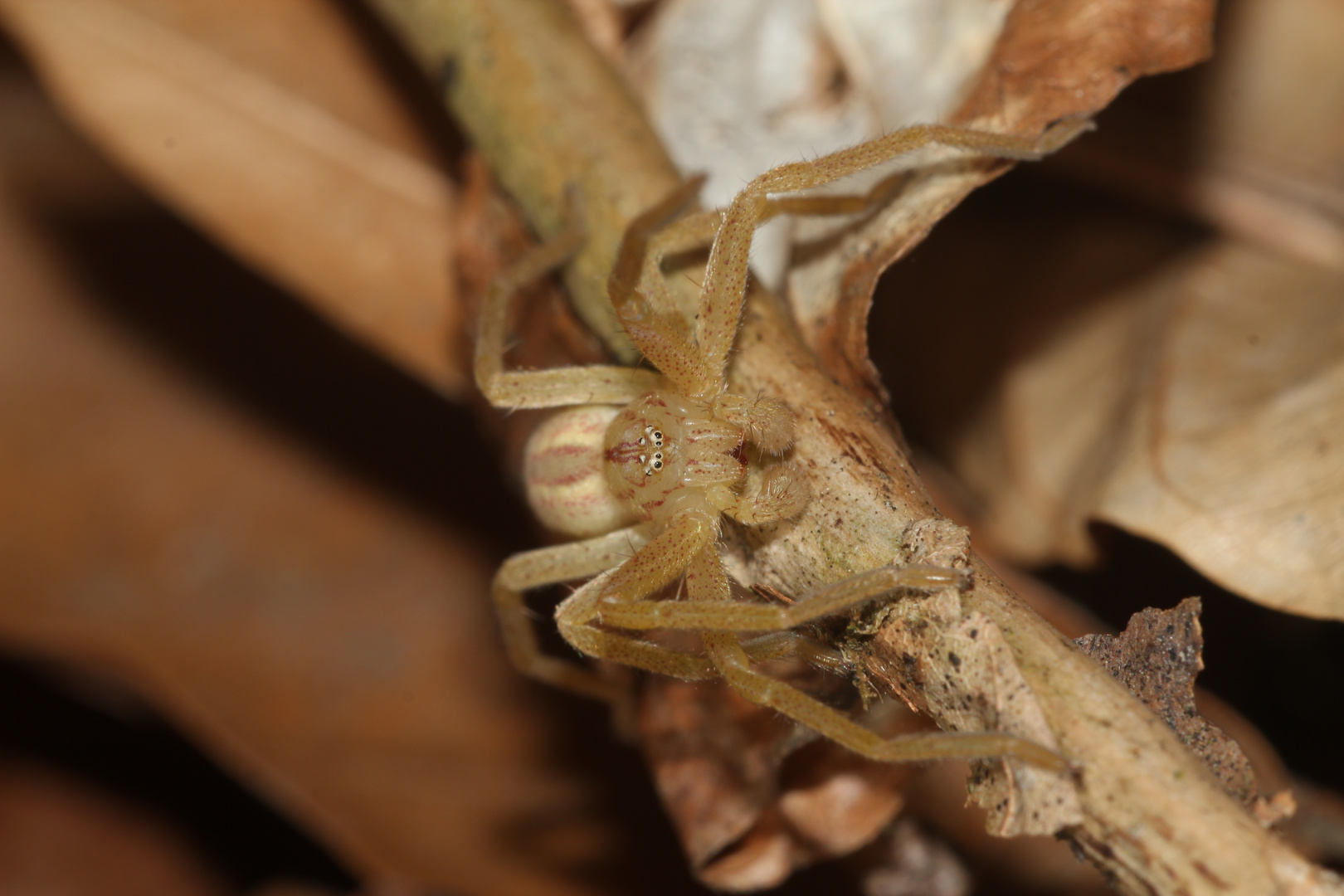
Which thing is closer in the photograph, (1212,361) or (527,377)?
(1212,361)

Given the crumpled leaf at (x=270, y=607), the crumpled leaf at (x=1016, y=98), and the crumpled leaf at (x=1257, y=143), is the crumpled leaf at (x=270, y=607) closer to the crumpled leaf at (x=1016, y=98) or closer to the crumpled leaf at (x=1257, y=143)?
the crumpled leaf at (x=1016, y=98)

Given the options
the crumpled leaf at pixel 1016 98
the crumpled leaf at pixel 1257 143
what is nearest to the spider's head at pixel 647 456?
the crumpled leaf at pixel 1016 98

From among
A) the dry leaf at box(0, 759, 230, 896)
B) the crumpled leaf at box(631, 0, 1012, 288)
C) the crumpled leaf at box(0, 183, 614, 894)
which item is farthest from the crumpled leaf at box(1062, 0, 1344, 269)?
the dry leaf at box(0, 759, 230, 896)

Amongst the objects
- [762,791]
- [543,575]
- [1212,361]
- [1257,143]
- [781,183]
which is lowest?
[762,791]

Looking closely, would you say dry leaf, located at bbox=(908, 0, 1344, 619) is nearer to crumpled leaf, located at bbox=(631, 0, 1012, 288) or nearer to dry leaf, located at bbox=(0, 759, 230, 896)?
crumpled leaf, located at bbox=(631, 0, 1012, 288)

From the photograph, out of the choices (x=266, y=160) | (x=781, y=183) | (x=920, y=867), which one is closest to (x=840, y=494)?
(x=781, y=183)

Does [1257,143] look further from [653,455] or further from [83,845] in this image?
[83,845]
